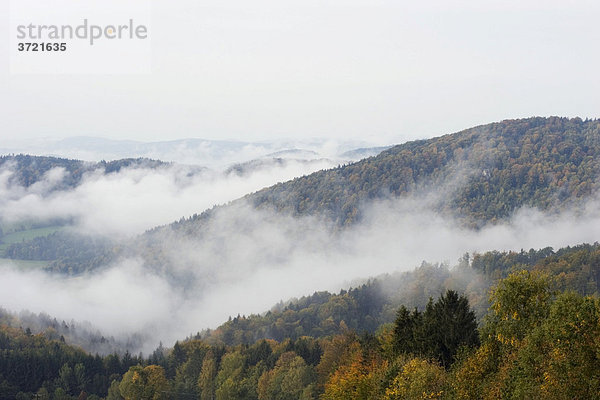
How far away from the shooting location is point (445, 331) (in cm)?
7231

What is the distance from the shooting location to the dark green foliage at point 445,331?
235 ft

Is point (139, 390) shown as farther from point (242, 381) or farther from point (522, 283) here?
point (522, 283)

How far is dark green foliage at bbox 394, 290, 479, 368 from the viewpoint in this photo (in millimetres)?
71750

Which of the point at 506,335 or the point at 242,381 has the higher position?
the point at 506,335

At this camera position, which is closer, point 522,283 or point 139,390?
point 522,283

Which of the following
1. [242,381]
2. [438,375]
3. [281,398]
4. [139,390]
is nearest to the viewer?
[438,375]

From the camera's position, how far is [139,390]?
157 metres

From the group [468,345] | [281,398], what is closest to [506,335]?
[468,345]

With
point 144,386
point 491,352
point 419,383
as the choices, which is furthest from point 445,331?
point 144,386

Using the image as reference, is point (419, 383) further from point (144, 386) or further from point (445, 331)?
point (144, 386)

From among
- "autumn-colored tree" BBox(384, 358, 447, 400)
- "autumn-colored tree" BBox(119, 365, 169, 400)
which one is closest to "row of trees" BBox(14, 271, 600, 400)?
"autumn-colored tree" BBox(384, 358, 447, 400)

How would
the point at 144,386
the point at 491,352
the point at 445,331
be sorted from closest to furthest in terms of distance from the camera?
the point at 491,352 → the point at 445,331 → the point at 144,386

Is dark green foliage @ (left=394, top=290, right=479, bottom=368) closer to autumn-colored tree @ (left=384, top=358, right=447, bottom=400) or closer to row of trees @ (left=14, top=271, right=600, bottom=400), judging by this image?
row of trees @ (left=14, top=271, right=600, bottom=400)

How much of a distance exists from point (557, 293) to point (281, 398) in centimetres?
8403
